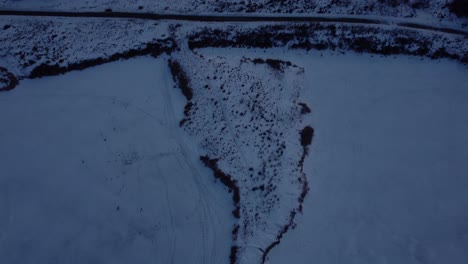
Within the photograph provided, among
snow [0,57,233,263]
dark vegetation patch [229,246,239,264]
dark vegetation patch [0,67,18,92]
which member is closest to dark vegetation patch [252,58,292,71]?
snow [0,57,233,263]

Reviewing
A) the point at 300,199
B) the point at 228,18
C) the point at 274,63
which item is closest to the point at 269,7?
the point at 228,18

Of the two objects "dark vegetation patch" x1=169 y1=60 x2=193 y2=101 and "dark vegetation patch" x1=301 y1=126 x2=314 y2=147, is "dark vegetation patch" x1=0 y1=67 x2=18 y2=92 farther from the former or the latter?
"dark vegetation patch" x1=301 y1=126 x2=314 y2=147

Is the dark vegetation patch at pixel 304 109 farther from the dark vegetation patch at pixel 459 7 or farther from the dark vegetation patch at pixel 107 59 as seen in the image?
the dark vegetation patch at pixel 459 7

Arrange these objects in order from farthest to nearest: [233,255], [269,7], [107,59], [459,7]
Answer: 1. [269,7]
2. [459,7]
3. [107,59]
4. [233,255]

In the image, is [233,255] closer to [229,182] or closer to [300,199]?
[229,182]

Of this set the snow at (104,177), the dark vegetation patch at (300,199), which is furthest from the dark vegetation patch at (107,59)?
the dark vegetation patch at (300,199)
